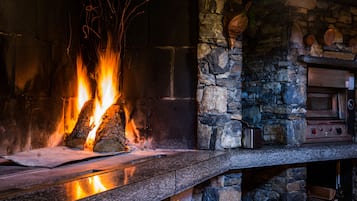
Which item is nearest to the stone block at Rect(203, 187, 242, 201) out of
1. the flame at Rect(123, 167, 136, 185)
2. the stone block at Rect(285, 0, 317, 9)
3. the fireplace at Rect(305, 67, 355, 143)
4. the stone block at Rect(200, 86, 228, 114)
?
the stone block at Rect(200, 86, 228, 114)

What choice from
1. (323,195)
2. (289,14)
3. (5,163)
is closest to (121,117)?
(5,163)

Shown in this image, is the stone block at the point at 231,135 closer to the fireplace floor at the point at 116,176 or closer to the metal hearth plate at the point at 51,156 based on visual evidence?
the fireplace floor at the point at 116,176

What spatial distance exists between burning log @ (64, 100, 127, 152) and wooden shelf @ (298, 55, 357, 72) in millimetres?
1923

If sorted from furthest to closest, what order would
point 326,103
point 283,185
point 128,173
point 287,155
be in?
1. point 326,103
2. point 283,185
3. point 287,155
4. point 128,173

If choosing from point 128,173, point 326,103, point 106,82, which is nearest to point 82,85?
point 106,82

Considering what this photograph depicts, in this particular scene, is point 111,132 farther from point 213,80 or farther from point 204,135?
point 213,80

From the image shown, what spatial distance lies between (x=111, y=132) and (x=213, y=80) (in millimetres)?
941

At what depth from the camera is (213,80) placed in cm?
297

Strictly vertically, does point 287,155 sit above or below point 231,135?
below

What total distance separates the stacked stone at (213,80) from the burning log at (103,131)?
66cm

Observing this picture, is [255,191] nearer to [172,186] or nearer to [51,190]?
[172,186]

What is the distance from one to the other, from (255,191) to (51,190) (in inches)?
105

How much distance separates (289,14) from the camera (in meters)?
3.56

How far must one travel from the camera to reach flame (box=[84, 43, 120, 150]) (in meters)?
2.92
